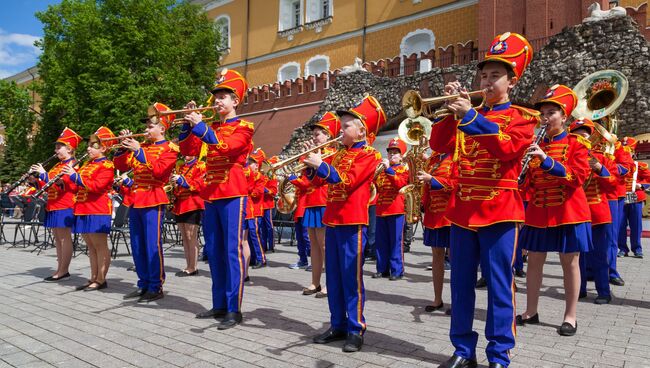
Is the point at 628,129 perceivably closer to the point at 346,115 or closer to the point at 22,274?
the point at 346,115

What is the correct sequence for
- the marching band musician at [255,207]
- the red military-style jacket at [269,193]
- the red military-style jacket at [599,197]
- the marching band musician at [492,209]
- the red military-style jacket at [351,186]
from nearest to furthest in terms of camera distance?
1. the marching band musician at [492,209]
2. the red military-style jacket at [351,186]
3. the red military-style jacket at [599,197]
4. the marching band musician at [255,207]
5. the red military-style jacket at [269,193]

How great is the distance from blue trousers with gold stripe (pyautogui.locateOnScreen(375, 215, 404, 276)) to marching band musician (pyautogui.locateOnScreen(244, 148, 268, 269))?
2368mm

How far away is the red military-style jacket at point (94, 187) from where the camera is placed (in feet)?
24.1

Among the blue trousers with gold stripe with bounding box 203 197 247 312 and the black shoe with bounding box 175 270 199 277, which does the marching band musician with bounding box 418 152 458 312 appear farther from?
the black shoe with bounding box 175 270 199 277

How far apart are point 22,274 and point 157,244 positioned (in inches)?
156

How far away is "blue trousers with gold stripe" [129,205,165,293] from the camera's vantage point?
6.64 metres

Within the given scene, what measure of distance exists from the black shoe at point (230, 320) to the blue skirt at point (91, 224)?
3018 mm

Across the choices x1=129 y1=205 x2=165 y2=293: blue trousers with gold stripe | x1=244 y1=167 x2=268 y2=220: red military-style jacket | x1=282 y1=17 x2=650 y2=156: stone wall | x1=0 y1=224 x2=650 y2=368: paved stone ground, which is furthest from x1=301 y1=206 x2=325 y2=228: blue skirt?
x1=282 y1=17 x2=650 y2=156: stone wall

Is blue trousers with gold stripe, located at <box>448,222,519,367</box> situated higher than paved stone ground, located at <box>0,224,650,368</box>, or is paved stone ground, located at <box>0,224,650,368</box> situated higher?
blue trousers with gold stripe, located at <box>448,222,519,367</box>

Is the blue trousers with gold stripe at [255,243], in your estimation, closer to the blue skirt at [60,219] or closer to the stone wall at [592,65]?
the blue skirt at [60,219]

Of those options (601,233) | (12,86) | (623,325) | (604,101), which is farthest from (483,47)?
(12,86)

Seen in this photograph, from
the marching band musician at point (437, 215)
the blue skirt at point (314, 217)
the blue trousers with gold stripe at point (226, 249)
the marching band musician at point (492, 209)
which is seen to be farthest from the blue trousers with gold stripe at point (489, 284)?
the blue skirt at point (314, 217)

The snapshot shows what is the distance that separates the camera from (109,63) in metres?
23.5

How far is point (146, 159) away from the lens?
6.43 m
